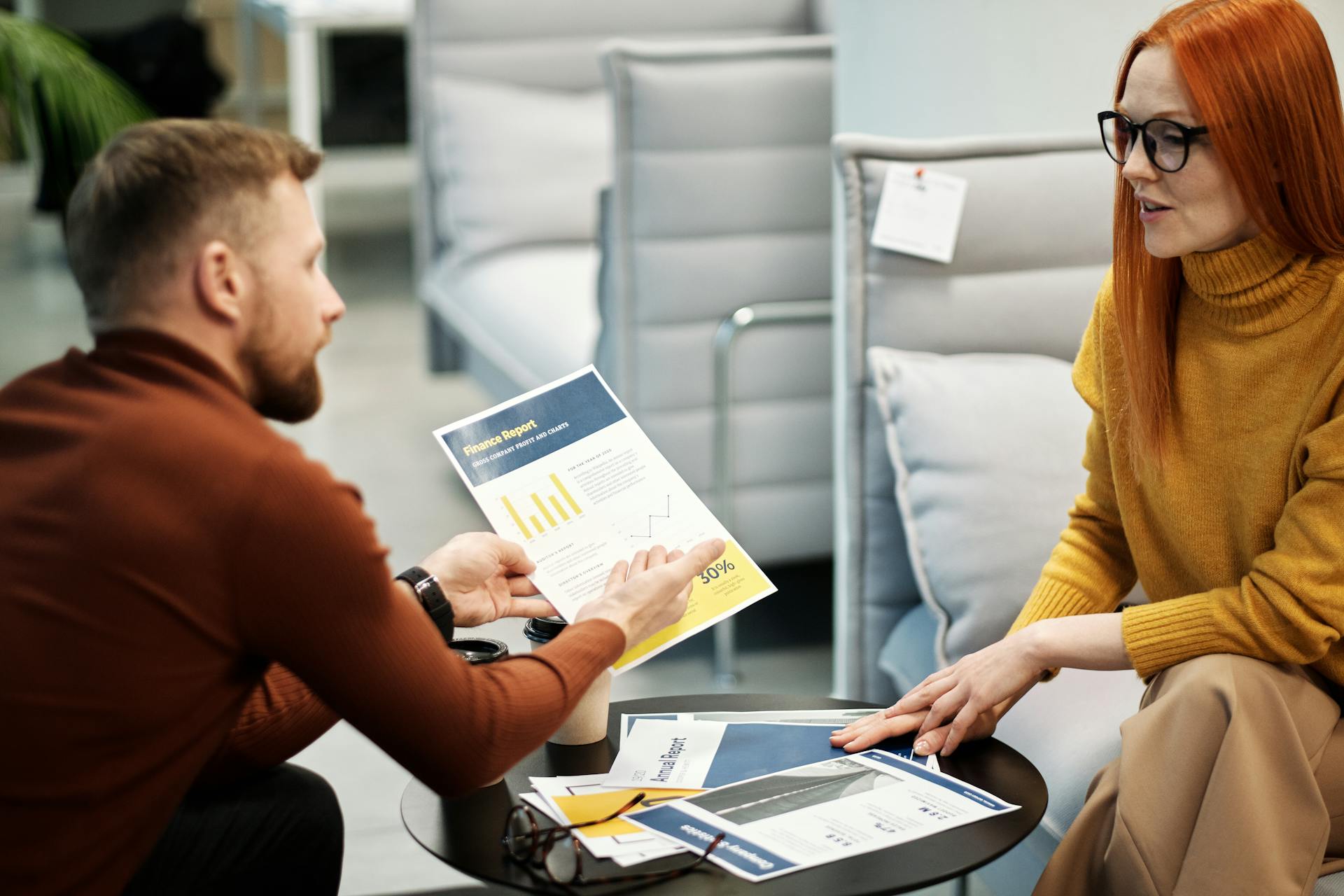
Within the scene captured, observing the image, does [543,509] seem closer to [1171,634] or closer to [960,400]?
[1171,634]

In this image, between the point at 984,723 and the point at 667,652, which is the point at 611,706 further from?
the point at 667,652

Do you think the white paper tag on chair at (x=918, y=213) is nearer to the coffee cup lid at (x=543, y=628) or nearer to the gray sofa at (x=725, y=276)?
the gray sofa at (x=725, y=276)

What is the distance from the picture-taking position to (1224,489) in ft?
Answer: 5.05

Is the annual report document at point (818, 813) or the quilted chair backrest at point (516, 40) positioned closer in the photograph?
the annual report document at point (818, 813)

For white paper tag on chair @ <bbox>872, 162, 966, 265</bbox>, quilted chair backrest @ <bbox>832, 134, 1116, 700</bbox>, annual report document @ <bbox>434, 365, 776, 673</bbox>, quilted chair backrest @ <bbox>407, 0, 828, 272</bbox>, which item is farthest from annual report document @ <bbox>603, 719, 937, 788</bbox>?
quilted chair backrest @ <bbox>407, 0, 828, 272</bbox>

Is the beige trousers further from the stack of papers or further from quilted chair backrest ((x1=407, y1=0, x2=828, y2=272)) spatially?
quilted chair backrest ((x1=407, y1=0, x2=828, y2=272))

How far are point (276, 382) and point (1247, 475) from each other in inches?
36.3

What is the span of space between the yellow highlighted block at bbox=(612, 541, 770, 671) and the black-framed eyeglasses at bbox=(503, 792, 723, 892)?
171 mm

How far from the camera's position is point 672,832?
128 centimetres

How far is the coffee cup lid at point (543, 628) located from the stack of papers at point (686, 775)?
114 mm

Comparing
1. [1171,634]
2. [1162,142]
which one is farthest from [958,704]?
[1162,142]

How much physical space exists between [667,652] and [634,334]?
0.66 metres

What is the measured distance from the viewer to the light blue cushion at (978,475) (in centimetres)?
197

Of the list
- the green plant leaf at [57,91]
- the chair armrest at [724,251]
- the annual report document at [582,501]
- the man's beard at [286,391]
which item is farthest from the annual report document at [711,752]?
the green plant leaf at [57,91]
